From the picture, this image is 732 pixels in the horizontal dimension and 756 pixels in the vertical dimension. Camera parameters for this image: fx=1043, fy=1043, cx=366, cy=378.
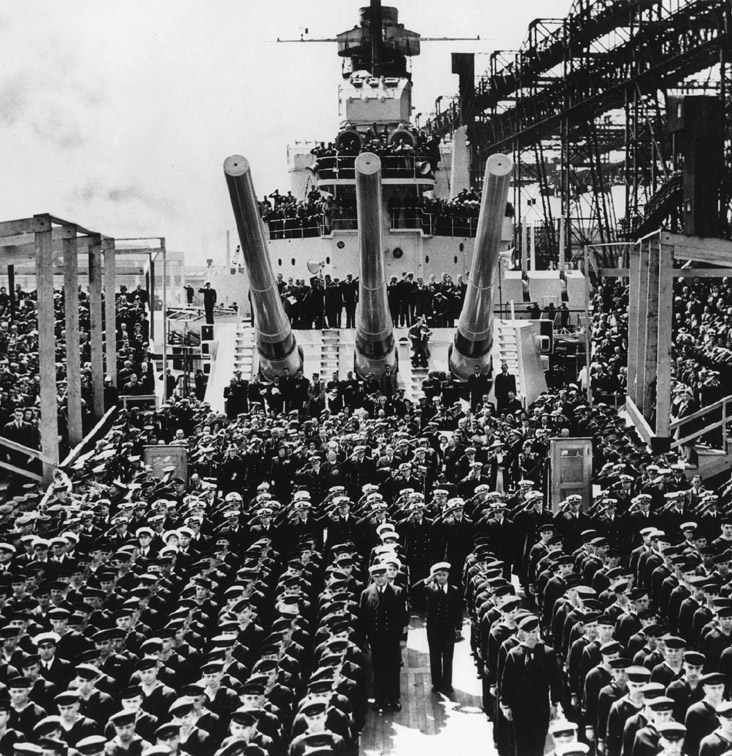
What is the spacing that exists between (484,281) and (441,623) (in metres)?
6.08

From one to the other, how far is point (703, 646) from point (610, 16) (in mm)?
22558

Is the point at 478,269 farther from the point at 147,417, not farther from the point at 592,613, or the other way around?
the point at 592,613

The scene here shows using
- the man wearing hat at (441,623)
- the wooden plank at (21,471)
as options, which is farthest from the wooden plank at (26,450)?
the man wearing hat at (441,623)

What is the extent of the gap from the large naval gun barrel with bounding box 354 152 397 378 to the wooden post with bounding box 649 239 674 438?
3.18 meters

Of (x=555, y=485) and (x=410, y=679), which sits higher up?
(x=555, y=485)

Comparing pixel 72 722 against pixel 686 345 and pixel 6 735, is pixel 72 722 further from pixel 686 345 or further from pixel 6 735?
pixel 686 345

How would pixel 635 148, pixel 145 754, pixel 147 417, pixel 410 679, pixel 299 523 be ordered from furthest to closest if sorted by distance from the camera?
pixel 635 148 < pixel 147 417 < pixel 299 523 < pixel 410 679 < pixel 145 754

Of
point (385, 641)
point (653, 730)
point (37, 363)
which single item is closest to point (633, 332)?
point (385, 641)

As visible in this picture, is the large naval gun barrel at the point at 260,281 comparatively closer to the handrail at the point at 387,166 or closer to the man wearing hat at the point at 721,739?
the handrail at the point at 387,166

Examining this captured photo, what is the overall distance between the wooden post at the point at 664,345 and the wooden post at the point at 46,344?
6660 mm

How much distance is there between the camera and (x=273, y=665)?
18.3ft

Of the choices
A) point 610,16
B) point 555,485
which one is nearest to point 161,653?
point 555,485

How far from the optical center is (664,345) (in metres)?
11.8

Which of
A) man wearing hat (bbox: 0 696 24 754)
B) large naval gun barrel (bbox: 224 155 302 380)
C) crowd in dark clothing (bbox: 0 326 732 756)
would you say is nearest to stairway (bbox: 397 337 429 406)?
large naval gun barrel (bbox: 224 155 302 380)
